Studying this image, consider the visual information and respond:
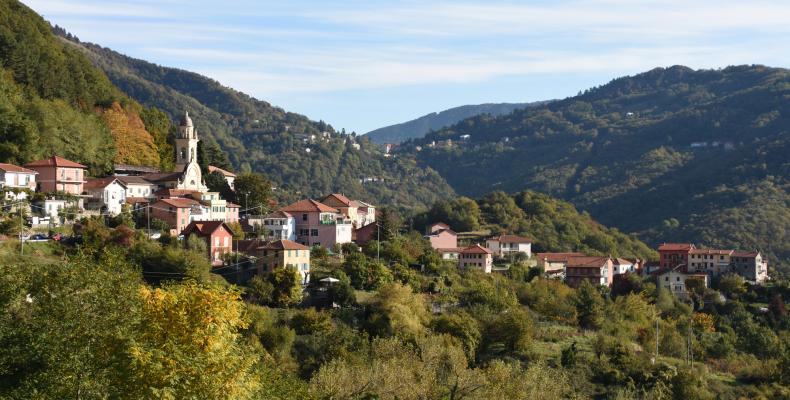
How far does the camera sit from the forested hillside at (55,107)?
58312 millimetres

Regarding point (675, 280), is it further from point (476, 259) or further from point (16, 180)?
point (16, 180)

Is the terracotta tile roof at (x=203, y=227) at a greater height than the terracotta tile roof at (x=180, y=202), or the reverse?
the terracotta tile roof at (x=180, y=202)

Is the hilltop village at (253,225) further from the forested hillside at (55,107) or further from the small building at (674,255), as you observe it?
the forested hillside at (55,107)

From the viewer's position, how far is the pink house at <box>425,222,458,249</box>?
73.8m

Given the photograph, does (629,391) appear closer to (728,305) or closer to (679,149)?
(728,305)

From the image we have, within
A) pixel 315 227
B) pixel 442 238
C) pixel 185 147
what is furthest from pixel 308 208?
pixel 442 238

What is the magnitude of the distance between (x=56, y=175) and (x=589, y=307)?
30.6 meters

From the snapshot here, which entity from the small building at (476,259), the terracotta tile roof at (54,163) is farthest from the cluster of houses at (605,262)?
the terracotta tile roof at (54,163)

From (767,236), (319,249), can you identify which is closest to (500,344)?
(319,249)

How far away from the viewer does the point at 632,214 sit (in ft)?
488

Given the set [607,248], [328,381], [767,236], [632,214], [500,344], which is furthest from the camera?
[632,214]

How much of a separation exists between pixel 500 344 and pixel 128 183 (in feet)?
73.3

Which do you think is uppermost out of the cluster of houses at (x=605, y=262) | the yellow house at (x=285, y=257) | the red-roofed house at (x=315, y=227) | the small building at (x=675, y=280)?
the red-roofed house at (x=315, y=227)

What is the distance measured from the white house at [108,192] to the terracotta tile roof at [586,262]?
31465 mm
